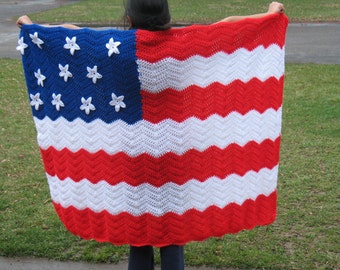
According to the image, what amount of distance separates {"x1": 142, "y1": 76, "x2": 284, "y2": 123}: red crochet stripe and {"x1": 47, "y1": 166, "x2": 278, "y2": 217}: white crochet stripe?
0.32m

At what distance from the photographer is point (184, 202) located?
3.13m

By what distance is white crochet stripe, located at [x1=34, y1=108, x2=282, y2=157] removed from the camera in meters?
3.04

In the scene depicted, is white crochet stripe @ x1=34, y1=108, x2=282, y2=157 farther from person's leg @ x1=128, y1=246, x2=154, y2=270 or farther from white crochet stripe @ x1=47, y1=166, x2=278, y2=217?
person's leg @ x1=128, y1=246, x2=154, y2=270

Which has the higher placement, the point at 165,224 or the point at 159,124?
the point at 159,124

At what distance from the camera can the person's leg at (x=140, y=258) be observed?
326cm

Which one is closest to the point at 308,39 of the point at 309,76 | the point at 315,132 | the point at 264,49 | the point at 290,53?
the point at 290,53

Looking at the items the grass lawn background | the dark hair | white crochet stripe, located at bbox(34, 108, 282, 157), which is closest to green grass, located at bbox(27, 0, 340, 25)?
the grass lawn background

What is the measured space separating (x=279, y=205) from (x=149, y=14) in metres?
2.44

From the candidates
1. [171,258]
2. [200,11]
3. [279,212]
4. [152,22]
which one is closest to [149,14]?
[152,22]

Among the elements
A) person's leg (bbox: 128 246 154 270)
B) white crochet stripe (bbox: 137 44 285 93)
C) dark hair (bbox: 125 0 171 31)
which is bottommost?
person's leg (bbox: 128 246 154 270)

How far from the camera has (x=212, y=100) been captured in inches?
121

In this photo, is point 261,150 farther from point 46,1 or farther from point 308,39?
point 46,1

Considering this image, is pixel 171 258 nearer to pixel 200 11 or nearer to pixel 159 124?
pixel 159 124

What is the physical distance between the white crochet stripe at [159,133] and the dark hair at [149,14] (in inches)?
16.7
